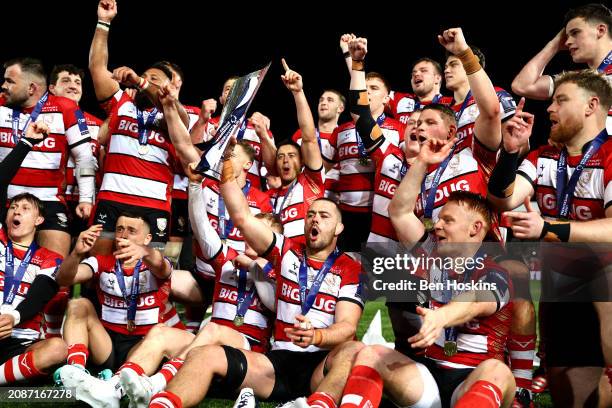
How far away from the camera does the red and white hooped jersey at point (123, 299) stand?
169 inches

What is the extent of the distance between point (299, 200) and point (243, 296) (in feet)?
3.56

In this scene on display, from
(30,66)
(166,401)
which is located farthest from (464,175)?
(30,66)

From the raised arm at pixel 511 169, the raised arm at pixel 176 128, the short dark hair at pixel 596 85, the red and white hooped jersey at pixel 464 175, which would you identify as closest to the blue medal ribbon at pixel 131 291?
the raised arm at pixel 176 128

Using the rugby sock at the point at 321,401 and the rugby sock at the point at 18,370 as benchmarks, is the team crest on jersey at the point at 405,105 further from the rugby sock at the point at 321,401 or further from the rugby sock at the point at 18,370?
the rugby sock at the point at 18,370

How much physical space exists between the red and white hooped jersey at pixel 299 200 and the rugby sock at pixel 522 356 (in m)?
1.64

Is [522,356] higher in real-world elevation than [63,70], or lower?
lower

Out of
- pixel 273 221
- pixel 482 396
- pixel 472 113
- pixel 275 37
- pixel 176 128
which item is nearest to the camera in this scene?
pixel 482 396

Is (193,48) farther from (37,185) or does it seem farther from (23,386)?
(23,386)

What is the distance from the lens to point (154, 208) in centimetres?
477

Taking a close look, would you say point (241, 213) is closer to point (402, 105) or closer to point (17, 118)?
point (17, 118)

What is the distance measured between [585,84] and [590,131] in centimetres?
20

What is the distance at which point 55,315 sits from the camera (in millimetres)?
4652

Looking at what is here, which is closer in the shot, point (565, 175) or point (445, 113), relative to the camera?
point (565, 175)

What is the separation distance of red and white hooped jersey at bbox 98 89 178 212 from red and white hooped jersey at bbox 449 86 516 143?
183 centimetres
